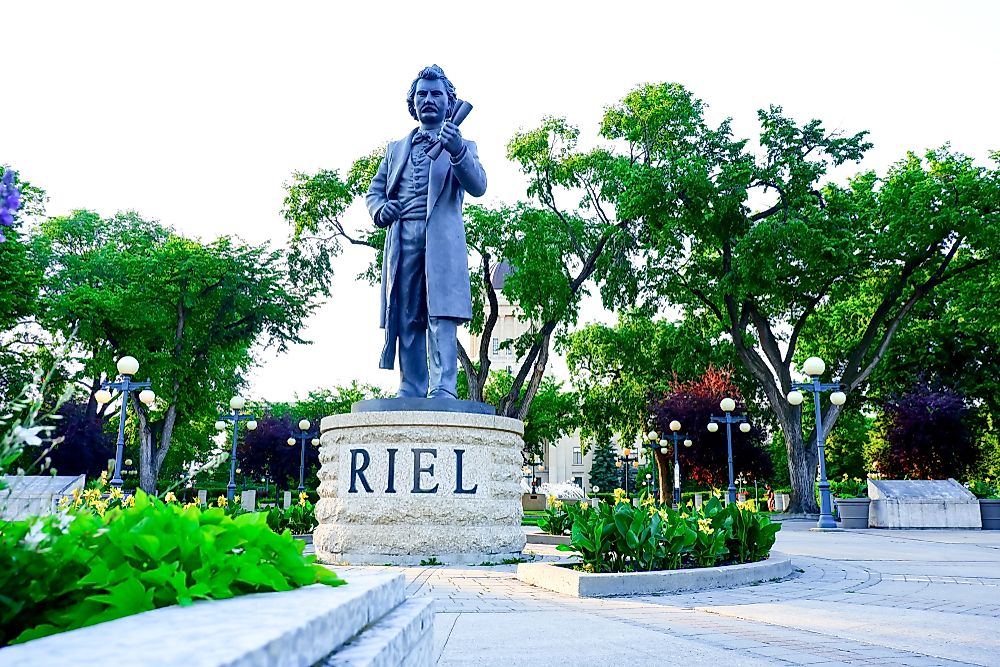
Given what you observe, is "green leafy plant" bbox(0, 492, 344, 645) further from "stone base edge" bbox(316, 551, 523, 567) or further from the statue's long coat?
the statue's long coat

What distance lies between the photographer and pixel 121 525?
1944 millimetres

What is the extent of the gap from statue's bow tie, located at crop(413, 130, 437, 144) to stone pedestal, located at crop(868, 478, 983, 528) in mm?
15413

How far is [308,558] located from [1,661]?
47.3 inches

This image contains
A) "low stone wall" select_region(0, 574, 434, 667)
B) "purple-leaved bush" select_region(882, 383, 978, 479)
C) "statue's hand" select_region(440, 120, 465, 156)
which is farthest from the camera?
"purple-leaved bush" select_region(882, 383, 978, 479)

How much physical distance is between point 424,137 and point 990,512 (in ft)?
58.6

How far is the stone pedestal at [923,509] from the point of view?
19.3m

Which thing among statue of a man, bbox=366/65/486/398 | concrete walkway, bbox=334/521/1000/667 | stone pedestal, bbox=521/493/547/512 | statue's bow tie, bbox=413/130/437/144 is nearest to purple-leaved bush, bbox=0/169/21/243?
concrete walkway, bbox=334/521/1000/667

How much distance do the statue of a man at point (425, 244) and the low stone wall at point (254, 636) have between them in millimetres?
7840

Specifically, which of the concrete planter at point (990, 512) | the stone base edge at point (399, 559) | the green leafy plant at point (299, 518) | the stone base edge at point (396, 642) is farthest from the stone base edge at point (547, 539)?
the concrete planter at point (990, 512)

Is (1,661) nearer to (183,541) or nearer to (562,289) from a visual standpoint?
(183,541)

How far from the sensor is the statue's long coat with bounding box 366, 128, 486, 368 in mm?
9867

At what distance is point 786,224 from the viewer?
23781 mm

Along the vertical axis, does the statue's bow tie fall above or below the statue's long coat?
above

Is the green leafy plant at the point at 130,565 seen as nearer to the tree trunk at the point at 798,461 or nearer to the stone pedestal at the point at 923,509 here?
the stone pedestal at the point at 923,509
